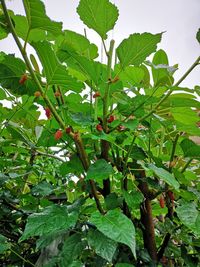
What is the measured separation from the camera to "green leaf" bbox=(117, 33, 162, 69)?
1.84 ft

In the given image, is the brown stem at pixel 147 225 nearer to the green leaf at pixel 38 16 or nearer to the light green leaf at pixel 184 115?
Result: the light green leaf at pixel 184 115

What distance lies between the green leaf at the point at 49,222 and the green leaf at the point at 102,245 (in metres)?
0.06

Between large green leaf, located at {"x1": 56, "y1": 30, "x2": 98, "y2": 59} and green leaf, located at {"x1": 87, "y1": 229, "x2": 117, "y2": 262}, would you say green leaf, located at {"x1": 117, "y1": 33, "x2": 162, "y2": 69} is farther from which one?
green leaf, located at {"x1": 87, "y1": 229, "x2": 117, "y2": 262}

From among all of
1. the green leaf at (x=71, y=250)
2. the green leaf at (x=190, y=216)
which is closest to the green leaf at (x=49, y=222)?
the green leaf at (x=71, y=250)

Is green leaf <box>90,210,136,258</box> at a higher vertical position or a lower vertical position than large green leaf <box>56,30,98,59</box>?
lower

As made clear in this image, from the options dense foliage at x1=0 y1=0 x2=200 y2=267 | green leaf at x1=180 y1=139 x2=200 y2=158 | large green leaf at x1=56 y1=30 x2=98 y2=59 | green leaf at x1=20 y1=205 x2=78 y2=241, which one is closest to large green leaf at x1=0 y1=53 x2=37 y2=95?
dense foliage at x1=0 y1=0 x2=200 y2=267

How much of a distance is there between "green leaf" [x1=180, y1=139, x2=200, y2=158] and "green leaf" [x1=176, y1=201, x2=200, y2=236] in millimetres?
116

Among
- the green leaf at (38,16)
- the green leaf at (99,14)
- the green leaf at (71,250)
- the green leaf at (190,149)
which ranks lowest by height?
the green leaf at (71,250)

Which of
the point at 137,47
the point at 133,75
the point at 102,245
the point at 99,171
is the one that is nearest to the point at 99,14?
the point at 137,47

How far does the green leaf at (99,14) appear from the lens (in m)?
0.55

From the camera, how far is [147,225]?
2.37 ft

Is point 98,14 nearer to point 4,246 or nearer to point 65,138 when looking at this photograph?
point 65,138

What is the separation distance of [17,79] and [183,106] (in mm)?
378

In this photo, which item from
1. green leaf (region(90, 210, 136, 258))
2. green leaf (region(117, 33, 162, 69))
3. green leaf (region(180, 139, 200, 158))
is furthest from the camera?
green leaf (region(180, 139, 200, 158))
